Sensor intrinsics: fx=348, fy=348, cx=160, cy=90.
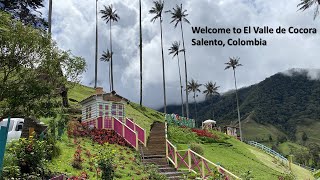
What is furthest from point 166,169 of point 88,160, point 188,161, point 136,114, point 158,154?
point 136,114

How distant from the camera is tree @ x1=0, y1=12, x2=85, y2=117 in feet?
44.7

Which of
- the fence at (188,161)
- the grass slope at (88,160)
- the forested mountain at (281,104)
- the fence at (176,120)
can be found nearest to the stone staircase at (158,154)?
the fence at (188,161)

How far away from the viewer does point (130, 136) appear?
78.5ft

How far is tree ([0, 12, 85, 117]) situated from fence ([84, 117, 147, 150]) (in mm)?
8215

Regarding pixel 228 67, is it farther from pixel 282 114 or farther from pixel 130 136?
pixel 282 114

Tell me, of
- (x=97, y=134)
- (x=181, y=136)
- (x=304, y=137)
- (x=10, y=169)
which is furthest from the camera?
(x=304, y=137)

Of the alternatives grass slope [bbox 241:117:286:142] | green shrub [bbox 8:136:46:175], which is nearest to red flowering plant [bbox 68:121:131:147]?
green shrub [bbox 8:136:46:175]

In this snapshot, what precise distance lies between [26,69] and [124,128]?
38.0 feet

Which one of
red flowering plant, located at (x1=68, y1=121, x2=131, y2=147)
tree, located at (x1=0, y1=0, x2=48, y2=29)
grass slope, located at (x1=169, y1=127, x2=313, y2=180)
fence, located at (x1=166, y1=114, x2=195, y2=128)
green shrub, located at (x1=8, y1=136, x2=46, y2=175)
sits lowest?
grass slope, located at (x1=169, y1=127, x2=313, y2=180)

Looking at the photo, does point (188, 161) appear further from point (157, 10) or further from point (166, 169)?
point (157, 10)

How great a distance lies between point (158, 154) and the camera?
22625 millimetres

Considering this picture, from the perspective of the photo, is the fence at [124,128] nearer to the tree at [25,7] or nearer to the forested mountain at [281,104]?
the tree at [25,7]

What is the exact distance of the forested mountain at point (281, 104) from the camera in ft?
537

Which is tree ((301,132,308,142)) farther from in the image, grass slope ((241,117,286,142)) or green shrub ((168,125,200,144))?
green shrub ((168,125,200,144))
